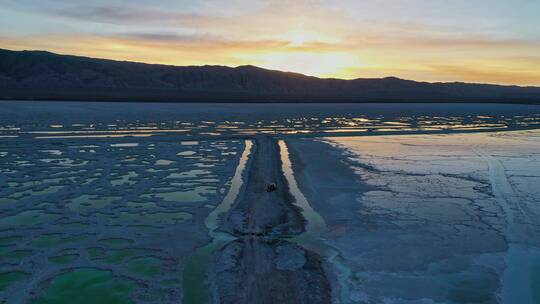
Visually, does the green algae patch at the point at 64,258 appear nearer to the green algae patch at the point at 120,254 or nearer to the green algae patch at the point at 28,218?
the green algae patch at the point at 120,254

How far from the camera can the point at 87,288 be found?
5.46 meters

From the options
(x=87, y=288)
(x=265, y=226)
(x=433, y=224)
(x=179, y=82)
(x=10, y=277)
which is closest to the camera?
(x=87, y=288)

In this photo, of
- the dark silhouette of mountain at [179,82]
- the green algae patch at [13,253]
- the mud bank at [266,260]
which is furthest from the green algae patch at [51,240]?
the dark silhouette of mountain at [179,82]

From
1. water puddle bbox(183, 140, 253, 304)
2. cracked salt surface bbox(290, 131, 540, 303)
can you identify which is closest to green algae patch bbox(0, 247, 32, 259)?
water puddle bbox(183, 140, 253, 304)

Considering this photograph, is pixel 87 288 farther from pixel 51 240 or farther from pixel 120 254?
pixel 51 240

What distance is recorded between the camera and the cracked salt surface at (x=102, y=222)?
553 centimetres

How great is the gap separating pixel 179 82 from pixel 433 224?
4103 inches

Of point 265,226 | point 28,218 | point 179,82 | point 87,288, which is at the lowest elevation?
point 87,288

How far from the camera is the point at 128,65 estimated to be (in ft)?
368

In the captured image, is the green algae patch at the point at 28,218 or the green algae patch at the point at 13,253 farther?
the green algae patch at the point at 28,218

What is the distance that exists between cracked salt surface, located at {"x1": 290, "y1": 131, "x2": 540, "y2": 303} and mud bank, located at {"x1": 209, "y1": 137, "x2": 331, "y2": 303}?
0.49 metres

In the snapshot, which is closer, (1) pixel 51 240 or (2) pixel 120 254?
(2) pixel 120 254

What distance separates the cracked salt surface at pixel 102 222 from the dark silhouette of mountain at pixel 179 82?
67.3 meters

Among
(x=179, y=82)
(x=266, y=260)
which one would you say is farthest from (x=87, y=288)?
(x=179, y=82)
